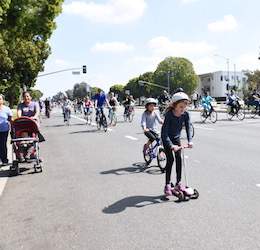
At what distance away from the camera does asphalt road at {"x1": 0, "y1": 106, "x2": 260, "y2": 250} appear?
3.29 metres

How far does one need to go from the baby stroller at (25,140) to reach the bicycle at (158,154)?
233cm

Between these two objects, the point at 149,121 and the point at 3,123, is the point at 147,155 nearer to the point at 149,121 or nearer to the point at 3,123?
the point at 149,121

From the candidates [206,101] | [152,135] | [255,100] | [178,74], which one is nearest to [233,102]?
[255,100]

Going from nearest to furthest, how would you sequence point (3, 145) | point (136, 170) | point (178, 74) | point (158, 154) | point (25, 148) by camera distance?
point (158, 154) → point (136, 170) → point (25, 148) → point (3, 145) → point (178, 74)

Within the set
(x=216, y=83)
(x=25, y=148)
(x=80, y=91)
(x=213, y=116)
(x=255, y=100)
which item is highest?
(x=80, y=91)

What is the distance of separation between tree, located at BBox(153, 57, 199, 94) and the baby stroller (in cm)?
7837

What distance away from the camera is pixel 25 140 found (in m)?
6.56

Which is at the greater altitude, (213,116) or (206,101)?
(206,101)

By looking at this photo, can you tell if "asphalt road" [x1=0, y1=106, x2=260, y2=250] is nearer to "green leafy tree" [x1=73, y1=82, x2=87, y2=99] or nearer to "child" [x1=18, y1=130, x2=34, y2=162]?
"child" [x1=18, y1=130, x2=34, y2=162]

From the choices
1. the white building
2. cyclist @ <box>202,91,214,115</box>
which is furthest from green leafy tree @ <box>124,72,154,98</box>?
cyclist @ <box>202,91,214,115</box>

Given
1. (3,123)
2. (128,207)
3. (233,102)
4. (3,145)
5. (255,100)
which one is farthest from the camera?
(255,100)

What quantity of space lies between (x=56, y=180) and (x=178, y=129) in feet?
8.91

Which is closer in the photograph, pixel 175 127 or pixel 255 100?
pixel 175 127

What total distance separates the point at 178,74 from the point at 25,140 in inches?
3175
